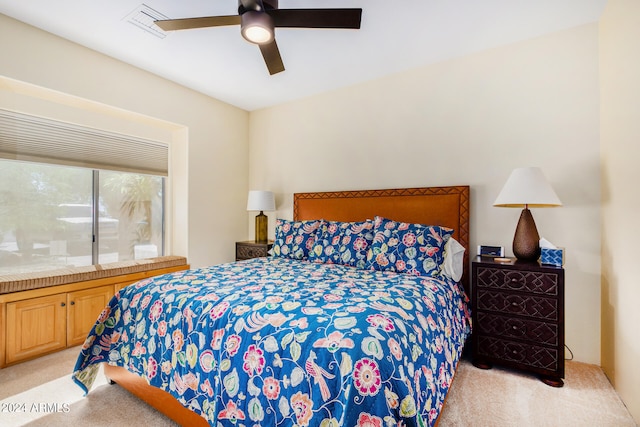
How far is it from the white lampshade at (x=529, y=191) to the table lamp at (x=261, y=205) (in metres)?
2.58

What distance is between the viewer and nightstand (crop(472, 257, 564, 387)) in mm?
2127

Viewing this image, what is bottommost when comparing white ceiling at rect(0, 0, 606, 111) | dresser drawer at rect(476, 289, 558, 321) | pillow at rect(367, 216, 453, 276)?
dresser drawer at rect(476, 289, 558, 321)

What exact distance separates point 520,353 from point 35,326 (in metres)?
3.83

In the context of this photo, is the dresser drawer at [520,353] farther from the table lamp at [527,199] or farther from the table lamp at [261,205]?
the table lamp at [261,205]

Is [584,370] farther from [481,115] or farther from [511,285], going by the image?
[481,115]

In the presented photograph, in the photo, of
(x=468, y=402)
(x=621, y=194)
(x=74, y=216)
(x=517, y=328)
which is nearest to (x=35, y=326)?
(x=74, y=216)

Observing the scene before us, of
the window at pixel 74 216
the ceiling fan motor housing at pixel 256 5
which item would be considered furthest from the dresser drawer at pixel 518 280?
the window at pixel 74 216

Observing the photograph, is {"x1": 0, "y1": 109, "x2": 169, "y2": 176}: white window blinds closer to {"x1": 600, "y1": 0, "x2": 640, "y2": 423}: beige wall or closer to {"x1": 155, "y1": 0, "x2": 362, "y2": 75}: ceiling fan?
{"x1": 155, "y1": 0, "x2": 362, "y2": 75}: ceiling fan

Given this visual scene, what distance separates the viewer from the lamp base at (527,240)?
2342 millimetres

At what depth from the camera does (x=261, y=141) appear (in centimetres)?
445

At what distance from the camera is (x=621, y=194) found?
1997mm

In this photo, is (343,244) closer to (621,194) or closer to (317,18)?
(317,18)

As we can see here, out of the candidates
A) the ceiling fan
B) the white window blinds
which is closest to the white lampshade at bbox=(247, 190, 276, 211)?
the white window blinds

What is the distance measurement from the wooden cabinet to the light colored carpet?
8.2 inches
